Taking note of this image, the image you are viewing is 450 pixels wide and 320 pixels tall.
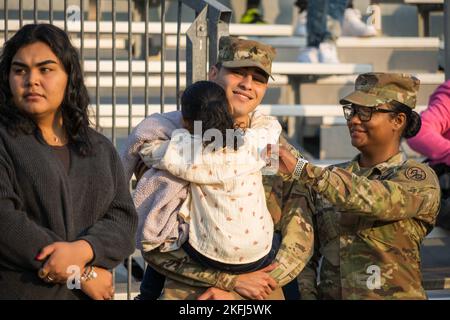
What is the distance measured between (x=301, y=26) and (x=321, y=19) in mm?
999

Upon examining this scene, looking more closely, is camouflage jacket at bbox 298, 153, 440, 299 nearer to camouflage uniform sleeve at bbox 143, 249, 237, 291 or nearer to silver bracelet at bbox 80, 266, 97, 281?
camouflage uniform sleeve at bbox 143, 249, 237, 291

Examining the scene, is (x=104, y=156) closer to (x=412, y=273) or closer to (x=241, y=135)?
(x=241, y=135)

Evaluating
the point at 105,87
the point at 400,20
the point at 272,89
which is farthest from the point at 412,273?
the point at 400,20

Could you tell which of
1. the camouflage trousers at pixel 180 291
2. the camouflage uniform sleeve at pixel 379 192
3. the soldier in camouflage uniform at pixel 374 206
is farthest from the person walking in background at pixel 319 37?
the camouflage trousers at pixel 180 291

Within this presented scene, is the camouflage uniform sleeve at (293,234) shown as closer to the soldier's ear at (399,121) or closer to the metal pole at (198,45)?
the soldier's ear at (399,121)

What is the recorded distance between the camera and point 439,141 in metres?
5.56

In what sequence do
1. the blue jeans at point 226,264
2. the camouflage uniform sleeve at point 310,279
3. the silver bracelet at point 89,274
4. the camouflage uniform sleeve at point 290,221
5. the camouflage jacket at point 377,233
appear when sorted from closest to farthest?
1. the silver bracelet at point 89,274
2. the blue jeans at point 226,264
3. the camouflage uniform sleeve at point 290,221
4. the camouflage jacket at point 377,233
5. the camouflage uniform sleeve at point 310,279

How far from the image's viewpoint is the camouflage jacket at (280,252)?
3.92 m

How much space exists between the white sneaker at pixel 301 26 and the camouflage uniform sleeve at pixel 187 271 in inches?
262

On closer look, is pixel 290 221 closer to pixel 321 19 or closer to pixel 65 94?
pixel 65 94

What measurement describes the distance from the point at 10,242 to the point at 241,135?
101cm

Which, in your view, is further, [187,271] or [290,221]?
[290,221]

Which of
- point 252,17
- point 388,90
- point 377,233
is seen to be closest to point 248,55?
point 388,90

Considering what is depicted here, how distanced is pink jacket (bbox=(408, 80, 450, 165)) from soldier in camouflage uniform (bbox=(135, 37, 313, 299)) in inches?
54.9
